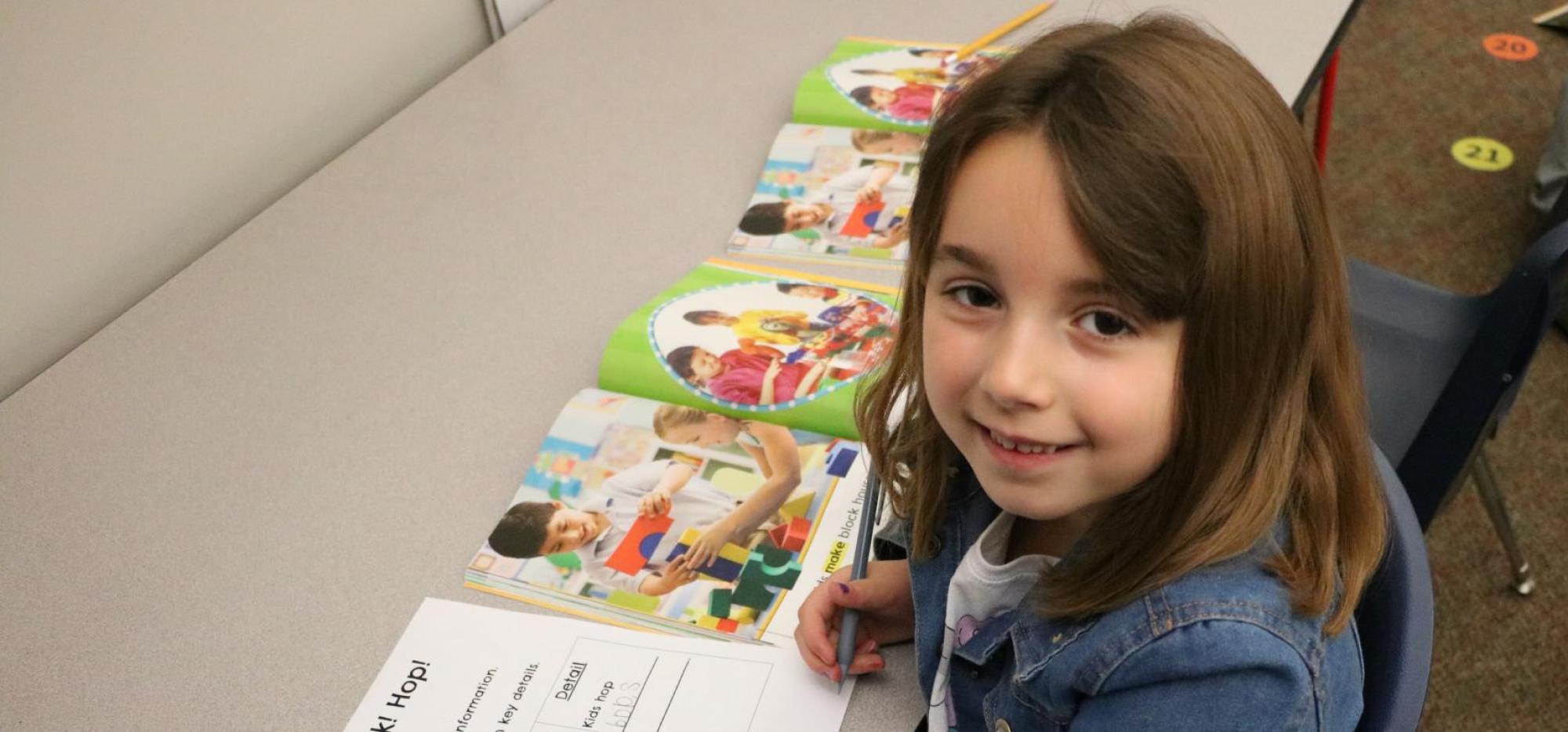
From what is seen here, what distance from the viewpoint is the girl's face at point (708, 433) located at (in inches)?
38.6

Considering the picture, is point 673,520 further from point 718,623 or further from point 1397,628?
point 1397,628

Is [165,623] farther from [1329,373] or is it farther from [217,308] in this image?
[1329,373]

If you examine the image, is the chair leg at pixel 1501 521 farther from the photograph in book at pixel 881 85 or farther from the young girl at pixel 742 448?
the young girl at pixel 742 448

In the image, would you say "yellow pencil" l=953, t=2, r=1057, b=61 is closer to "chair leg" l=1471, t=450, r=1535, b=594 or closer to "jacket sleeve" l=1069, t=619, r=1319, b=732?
"chair leg" l=1471, t=450, r=1535, b=594

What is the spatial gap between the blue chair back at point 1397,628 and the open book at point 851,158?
1.72 ft

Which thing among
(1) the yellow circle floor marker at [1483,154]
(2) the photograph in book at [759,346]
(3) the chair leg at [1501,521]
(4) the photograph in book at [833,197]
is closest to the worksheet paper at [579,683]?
(2) the photograph in book at [759,346]

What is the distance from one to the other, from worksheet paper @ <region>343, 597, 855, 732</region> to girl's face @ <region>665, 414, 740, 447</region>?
0.18 meters

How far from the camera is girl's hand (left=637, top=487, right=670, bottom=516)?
931mm

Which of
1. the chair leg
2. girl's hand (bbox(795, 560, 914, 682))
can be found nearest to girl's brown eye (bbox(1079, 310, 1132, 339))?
girl's hand (bbox(795, 560, 914, 682))

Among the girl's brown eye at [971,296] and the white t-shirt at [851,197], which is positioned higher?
the girl's brown eye at [971,296]

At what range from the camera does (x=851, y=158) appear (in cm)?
129

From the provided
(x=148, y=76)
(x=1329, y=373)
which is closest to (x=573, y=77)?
(x=148, y=76)

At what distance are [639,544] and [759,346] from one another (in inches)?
8.5

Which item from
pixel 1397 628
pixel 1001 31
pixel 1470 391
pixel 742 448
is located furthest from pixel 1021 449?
pixel 1001 31
